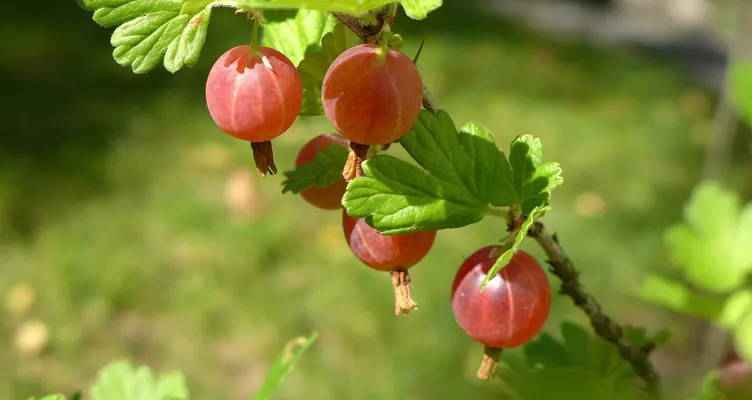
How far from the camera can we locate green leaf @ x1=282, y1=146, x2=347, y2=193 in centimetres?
60

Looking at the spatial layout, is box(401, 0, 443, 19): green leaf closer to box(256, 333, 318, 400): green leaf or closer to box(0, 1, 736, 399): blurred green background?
box(256, 333, 318, 400): green leaf

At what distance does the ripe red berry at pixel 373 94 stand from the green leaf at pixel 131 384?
12.7 inches

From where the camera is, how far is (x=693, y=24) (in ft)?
16.9

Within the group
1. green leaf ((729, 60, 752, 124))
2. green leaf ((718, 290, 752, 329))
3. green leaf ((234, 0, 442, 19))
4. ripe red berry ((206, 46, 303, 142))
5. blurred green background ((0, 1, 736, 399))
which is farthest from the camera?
blurred green background ((0, 1, 736, 399))

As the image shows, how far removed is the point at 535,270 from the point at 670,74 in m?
3.94

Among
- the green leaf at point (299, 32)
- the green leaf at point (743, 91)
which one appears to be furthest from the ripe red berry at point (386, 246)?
the green leaf at point (743, 91)

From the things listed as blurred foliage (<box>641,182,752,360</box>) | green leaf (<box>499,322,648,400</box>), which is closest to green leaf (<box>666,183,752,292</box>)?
blurred foliage (<box>641,182,752,360</box>)

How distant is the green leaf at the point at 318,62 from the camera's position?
613 mm

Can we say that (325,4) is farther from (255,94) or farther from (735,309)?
(735,309)

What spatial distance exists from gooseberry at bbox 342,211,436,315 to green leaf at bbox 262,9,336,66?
0.41 ft

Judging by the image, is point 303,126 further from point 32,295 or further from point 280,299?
point 32,295

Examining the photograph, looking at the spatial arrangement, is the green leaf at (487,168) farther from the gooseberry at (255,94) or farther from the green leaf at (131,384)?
the green leaf at (131,384)

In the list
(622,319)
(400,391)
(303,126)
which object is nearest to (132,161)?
(303,126)

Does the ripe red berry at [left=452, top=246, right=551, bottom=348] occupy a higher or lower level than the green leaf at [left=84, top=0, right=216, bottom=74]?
lower
